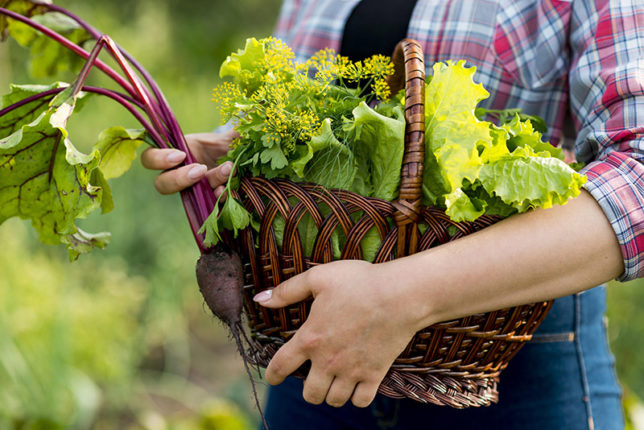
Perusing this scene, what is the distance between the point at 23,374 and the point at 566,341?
6.27ft

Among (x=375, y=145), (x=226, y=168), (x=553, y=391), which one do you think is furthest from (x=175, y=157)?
(x=553, y=391)

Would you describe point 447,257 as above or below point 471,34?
below

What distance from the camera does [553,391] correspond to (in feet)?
3.83

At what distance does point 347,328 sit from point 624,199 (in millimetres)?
446

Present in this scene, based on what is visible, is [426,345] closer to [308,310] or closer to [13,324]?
[308,310]

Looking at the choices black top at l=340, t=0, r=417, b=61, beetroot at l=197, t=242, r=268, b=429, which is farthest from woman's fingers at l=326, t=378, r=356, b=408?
black top at l=340, t=0, r=417, b=61

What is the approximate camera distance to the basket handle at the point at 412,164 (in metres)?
0.78

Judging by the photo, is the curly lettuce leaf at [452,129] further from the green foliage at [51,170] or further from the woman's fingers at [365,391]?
the green foliage at [51,170]

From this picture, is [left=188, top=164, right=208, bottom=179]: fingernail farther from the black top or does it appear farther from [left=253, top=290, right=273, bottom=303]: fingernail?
the black top

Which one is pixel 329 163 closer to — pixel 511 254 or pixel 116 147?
pixel 511 254

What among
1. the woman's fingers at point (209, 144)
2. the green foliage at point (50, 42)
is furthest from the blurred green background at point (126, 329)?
the woman's fingers at point (209, 144)

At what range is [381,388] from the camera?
0.88 meters

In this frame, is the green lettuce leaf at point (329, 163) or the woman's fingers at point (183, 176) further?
the woman's fingers at point (183, 176)

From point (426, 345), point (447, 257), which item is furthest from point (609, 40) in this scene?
point (426, 345)
